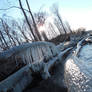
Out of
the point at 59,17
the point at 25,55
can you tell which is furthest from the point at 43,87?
the point at 59,17

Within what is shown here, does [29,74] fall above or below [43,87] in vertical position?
above

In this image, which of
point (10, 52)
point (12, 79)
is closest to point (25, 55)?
point (10, 52)

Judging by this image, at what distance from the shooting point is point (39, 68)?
9.23 ft

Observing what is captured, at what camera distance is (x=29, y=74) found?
2674 millimetres

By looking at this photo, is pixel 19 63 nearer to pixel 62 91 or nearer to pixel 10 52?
pixel 10 52

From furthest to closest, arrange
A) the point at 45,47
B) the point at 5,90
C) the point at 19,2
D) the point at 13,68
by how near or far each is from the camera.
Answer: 1. the point at 19,2
2. the point at 45,47
3. the point at 13,68
4. the point at 5,90

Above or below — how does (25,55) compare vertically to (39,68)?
above

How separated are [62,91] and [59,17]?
2541 cm

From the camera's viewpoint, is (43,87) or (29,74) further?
(29,74)

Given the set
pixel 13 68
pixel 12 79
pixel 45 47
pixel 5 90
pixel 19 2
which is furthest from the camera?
pixel 19 2

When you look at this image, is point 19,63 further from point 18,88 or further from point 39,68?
point 18,88

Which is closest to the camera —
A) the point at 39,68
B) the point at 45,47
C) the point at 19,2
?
the point at 39,68

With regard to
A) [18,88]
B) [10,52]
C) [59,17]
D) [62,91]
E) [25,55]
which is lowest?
[62,91]

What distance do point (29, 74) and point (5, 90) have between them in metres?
0.93
